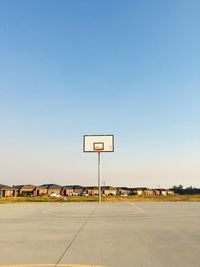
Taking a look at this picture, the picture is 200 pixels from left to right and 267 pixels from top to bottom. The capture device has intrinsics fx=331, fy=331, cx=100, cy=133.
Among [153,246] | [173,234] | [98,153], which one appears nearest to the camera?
[153,246]

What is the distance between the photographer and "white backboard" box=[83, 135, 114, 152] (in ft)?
143

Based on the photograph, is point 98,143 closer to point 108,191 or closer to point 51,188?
point 51,188

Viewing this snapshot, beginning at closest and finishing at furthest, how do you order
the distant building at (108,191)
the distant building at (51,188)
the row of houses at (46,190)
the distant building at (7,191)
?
the distant building at (7,191) < the row of houses at (46,190) < the distant building at (51,188) < the distant building at (108,191)

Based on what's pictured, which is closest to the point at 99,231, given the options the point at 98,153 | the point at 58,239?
the point at 58,239

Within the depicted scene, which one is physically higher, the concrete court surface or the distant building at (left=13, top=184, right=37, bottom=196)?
the distant building at (left=13, top=184, right=37, bottom=196)

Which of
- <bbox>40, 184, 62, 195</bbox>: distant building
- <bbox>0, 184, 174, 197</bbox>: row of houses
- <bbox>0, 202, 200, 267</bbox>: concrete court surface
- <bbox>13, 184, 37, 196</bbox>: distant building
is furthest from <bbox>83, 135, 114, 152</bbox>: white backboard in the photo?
<bbox>40, 184, 62, 195</bbox>: distant building

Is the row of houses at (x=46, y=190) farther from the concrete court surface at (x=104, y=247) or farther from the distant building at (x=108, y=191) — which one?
the concrete court surface at (x=104, y=247)

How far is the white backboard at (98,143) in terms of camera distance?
43.5m

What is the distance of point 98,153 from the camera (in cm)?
4312

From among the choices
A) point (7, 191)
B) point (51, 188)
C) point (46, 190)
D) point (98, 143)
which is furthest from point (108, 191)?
point (98, 143)

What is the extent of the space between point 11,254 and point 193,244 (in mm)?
5045

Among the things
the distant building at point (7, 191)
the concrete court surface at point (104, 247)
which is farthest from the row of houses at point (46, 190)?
the concrete court surface at point (104, 247)

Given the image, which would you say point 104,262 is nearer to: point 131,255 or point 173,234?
point 131,255

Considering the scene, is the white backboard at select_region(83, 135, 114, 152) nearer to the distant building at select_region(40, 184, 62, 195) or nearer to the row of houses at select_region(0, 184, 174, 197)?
the row of houses at select_region(0, 184, 174, 197)
